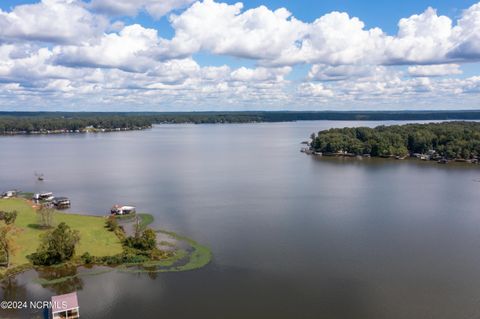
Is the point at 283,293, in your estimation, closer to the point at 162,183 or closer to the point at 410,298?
the point at 410,298

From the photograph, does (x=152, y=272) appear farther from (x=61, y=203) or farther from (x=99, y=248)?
(x=61, y=203)

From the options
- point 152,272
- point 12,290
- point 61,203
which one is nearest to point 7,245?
point 12,290

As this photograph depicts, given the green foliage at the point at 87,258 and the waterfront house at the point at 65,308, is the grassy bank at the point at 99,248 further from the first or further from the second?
the waterfront house at the point at 65,308

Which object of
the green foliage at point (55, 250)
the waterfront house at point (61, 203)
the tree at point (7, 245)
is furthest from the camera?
the waterfront house at point (61, 203)

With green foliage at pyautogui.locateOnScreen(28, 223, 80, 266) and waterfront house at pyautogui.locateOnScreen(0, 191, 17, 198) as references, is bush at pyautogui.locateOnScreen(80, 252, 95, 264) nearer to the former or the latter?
green foliage at pyautogui.locateOnScreen(28, 223, 80, 266)

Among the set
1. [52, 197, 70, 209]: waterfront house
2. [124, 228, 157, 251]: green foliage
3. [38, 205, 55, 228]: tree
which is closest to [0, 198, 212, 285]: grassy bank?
[38, 205, 55, 228]: tree

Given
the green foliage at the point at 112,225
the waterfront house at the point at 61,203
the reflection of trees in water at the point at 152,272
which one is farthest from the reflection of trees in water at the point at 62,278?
the waterfront house at the point at 61,203

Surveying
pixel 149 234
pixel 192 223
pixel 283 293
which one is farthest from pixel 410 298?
pixel 192 223
